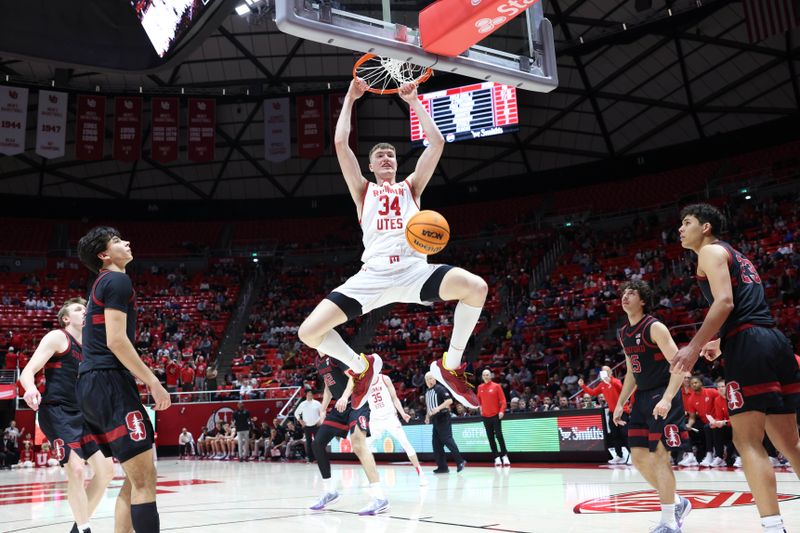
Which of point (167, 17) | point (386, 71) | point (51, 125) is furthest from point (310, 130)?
point (386, 71)

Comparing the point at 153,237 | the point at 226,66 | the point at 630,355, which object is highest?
the point at 226,66

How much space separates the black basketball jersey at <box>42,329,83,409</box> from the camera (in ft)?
20.8

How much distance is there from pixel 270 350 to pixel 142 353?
5.01 meters

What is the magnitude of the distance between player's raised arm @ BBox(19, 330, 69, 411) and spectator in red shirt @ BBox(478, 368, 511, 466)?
8.97 meters

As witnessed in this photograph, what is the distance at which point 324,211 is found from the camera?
1406 inches

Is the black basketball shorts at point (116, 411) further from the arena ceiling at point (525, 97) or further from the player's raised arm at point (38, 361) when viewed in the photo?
the arena ceiling at point (525, 97)

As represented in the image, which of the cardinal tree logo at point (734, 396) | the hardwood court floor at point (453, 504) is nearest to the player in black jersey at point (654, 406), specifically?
the hardwood court floor at point (453, 504)

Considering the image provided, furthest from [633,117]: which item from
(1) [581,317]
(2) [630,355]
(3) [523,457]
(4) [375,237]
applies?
(4) [375,237]

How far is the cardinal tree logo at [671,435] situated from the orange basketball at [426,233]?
8.92 ft

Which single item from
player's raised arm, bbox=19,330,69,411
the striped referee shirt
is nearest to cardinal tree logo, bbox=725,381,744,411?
player's raised arm, bbox=19,330,69,411

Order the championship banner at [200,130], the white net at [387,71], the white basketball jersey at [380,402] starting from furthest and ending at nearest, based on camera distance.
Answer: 1. the championship banner at [200,130]
2. the white basketball jersey at [380,402]
3. the white net at [387,71]

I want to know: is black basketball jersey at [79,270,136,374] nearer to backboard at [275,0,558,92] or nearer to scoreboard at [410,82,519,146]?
backboard at [275,0,558,92]

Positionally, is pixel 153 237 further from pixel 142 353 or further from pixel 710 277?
pixel 710 277

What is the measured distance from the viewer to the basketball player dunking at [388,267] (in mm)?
5070
